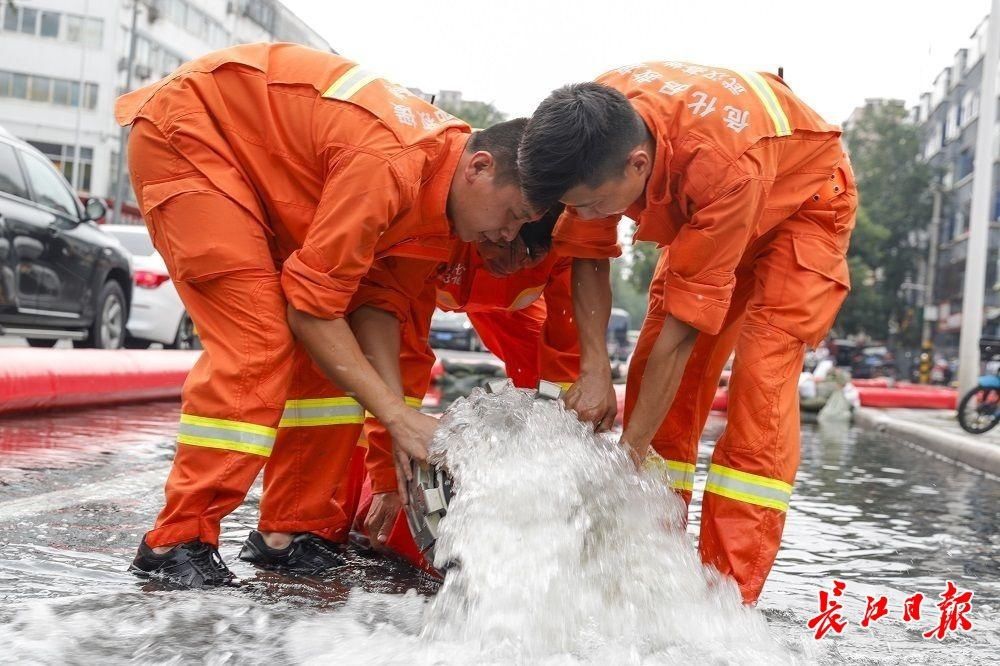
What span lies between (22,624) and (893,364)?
3703 cm

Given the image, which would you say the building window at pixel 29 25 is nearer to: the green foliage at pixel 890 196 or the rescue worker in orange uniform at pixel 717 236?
the green foliage at pixel 890 196

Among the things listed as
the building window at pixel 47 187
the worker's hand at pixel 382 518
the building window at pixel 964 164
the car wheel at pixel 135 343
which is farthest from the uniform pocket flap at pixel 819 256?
the building window at pixel 964 164

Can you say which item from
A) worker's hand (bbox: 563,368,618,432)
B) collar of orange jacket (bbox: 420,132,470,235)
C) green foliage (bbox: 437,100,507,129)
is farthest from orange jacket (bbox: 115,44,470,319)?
green foliage (bbox: 437,100,507,129)

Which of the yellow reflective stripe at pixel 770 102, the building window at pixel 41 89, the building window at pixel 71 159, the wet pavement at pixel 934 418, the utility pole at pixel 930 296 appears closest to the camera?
the yellow reflective stripe at pixel 770 102

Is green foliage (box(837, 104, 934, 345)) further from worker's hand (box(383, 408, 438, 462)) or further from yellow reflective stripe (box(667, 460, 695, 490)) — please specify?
worker's hand (box(383, 408, 438, 462))

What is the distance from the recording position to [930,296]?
55.7m

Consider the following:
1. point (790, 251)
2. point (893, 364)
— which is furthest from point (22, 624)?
point (893, 364)

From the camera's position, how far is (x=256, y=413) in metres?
3.14

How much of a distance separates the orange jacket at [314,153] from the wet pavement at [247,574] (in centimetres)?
83

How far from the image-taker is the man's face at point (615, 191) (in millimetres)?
3062

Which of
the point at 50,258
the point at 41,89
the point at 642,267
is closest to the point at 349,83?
the point at 50,258

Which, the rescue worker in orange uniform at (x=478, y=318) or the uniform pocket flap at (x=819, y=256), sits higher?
the uniform pocket flap at (x=819, y=256)

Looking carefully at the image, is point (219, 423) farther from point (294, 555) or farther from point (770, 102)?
point (770, 102)

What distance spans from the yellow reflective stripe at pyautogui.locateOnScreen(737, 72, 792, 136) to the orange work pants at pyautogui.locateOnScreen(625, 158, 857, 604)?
0.33 m
